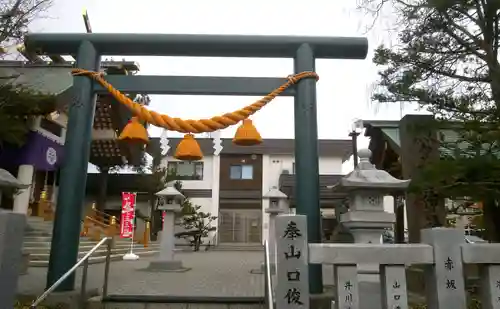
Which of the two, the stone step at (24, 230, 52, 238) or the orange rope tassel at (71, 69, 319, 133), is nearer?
the orange rope tassel at (71, 69, 319, 133)

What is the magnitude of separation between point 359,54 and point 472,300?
13.3 ft

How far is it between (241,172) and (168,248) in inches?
696

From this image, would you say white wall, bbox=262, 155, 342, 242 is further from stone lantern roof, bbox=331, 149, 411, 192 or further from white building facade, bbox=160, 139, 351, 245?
stone lantern roof, bbox=331, 149, 411, 192

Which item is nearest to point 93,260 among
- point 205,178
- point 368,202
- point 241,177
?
point 368,202

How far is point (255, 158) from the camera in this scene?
29.2 m

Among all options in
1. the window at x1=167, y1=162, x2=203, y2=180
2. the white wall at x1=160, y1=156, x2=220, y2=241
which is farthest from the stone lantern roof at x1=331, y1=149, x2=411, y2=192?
the window at x1=167, y1=162, x2=203, y2=180

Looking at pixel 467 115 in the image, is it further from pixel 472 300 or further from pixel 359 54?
pixel 472 300

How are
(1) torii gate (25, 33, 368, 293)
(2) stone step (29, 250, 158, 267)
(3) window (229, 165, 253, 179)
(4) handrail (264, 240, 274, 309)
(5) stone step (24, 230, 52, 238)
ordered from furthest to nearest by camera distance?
(3) window (229, 165, 253, 179) → (5) stone step (24, 230, 52, 238) → (2) stone step (29, 250, 158, 267) → (1) torii gate (25, 33, 368, 293) → (4) handrail (264, 240, 274, 309)

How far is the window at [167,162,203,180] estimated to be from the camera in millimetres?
28567

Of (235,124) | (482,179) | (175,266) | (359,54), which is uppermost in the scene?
(359,54)

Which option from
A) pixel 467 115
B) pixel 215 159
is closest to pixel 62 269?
pixel 467 115

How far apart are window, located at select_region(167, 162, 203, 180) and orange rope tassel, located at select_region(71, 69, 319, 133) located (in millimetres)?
22399

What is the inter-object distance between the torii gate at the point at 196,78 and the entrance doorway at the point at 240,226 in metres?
22.2

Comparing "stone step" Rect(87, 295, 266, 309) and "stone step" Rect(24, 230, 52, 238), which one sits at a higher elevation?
"stone step" Rect(24, 230, 52, 238)
